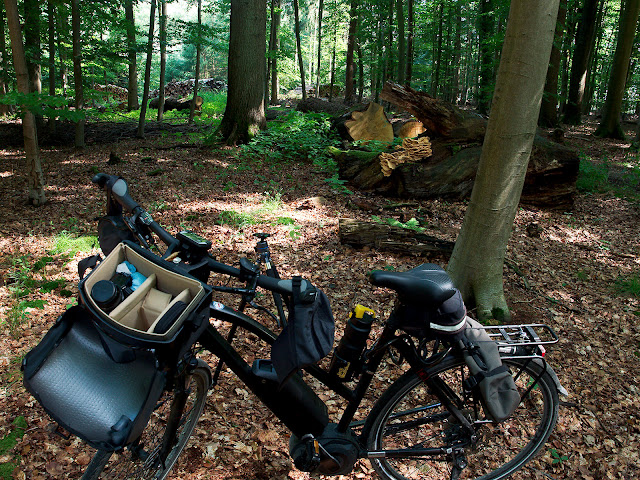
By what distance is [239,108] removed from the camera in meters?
10.1

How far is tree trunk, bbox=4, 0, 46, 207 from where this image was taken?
5473 millimetres

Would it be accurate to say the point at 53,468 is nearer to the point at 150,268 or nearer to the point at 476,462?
the point at 150,268

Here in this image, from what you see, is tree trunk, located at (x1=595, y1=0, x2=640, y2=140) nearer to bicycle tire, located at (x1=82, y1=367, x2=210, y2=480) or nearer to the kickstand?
the kickstand

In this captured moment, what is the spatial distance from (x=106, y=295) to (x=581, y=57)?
65.9 feet

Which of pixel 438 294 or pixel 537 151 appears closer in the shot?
pixel 438 294

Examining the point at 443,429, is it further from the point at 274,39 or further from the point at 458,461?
the point at 274,39

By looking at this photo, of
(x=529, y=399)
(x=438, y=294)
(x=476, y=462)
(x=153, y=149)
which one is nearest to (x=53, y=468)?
(x=438, y=294)

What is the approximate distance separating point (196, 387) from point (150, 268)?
88cm

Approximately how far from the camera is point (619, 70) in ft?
43.9

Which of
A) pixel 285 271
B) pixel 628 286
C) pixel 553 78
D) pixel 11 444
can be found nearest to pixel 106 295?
pixel 11 444

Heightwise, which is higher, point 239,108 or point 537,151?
point 239,108

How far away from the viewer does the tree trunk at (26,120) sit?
215 inches

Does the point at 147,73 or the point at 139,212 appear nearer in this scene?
the point at 139,212

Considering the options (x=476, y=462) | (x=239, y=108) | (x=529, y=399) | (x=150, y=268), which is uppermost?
(x=239, y=108)
